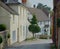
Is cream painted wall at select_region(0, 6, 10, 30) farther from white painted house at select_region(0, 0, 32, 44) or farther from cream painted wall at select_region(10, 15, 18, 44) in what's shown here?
cream painted wall at select_region(10, 15, 18, 44)

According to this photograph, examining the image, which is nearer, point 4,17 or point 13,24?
point 4,17

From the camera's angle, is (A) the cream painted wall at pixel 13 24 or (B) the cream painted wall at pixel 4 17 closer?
(B) the cream painted wall at pixel 4 17

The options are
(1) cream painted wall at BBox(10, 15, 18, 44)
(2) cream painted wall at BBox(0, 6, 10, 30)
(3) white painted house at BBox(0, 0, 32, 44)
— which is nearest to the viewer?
(2) cream painted wall at BBox(0, 6, 10, 30)

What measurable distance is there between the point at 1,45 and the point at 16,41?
13.0m

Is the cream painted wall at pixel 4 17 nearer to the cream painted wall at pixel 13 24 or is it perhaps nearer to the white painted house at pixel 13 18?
the white painted house at pixel 13 18

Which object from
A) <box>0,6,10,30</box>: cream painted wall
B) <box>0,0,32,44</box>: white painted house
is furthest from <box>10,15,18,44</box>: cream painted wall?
<box>0,6,10,30</box>: cream painted wall

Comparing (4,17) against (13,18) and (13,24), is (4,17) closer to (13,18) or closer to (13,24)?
(13,18)

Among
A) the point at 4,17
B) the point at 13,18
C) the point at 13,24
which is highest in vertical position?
the point at 4,17

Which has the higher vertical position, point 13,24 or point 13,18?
point 13,18

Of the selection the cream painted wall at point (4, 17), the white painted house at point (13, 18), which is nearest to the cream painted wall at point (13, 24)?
the white painted house at point (13, 18)

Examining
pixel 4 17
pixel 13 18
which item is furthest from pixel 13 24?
pixel 4 17

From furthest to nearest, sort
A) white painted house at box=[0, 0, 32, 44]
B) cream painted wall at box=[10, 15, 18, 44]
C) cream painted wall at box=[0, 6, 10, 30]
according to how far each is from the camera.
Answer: cream painted wall at box=[10, 15, 18, 44]
white painted house at box=[0, 0, 32, 44]
cream painted wall at box=[0, 6, 10, 30]

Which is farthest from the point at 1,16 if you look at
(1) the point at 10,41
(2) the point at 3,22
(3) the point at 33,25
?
(3) the point at 33,25

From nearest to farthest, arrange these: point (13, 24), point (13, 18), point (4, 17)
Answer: point (4, 17) → point (13, 18) → point (13, 24)
